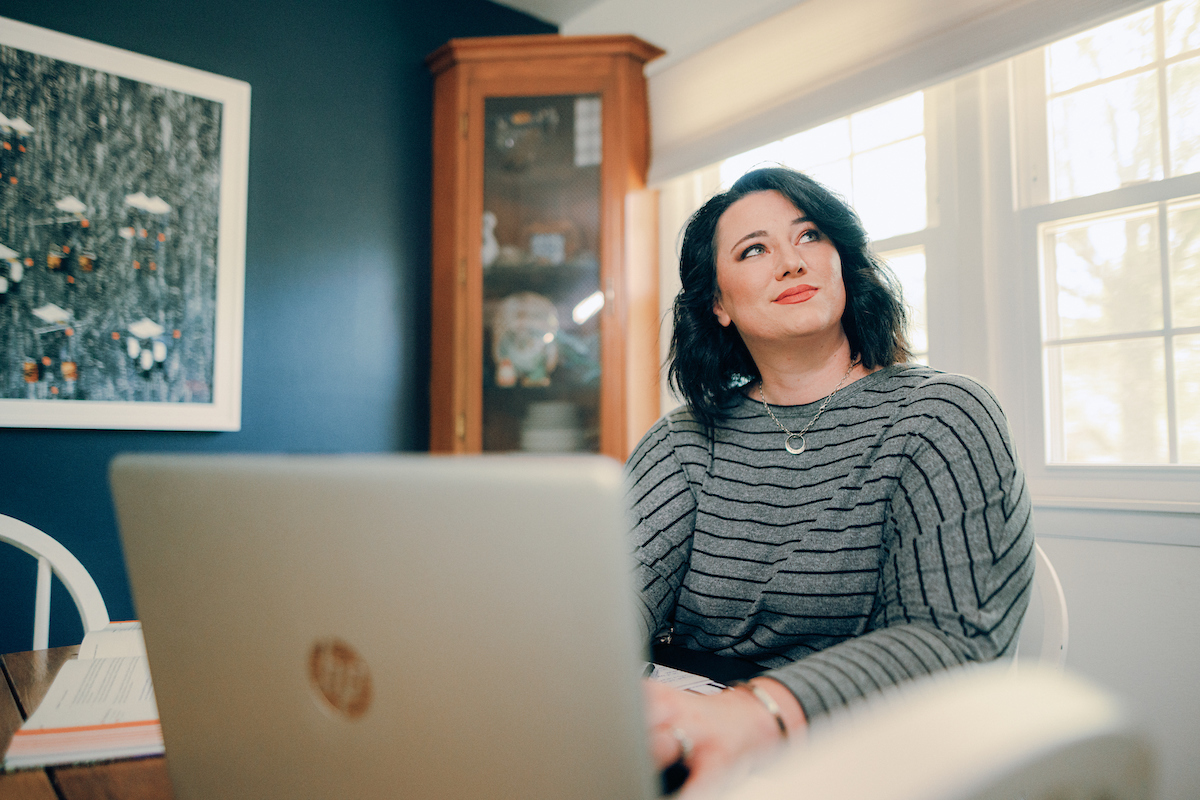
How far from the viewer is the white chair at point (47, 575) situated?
3.54ft

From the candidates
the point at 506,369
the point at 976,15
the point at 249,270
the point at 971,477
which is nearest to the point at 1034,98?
the point at 976,15

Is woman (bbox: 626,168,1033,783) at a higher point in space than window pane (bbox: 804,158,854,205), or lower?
lower

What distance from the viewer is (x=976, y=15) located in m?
1.78

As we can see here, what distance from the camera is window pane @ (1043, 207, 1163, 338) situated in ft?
5.37

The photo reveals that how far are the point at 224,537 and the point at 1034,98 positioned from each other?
2.04 meters

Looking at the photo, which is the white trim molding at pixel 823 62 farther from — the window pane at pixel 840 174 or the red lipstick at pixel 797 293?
the red lipstick at pixel 797 293

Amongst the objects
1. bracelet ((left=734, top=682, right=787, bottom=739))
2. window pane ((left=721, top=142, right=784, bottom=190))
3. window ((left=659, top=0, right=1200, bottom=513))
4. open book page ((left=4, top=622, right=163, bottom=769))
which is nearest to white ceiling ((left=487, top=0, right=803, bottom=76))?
window pane ((left=721, top=142, right=784, bottom=190))

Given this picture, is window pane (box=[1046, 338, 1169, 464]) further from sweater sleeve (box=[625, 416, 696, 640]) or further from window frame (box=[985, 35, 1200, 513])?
sweater sleeve (box=[625, 416, 696, 640])

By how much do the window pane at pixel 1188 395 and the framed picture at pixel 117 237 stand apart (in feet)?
7.87

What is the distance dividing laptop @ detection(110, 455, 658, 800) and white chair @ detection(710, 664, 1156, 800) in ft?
0.23

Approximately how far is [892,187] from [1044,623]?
1.54 metres

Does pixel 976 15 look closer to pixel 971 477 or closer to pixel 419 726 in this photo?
pixel 971 477

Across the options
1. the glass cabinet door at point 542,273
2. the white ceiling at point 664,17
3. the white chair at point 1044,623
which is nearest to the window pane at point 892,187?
the white ceiling at point 664,17

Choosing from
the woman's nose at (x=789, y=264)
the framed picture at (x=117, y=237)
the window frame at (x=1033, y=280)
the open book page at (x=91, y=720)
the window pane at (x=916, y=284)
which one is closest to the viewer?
the open book page at (x=91, y=720)
